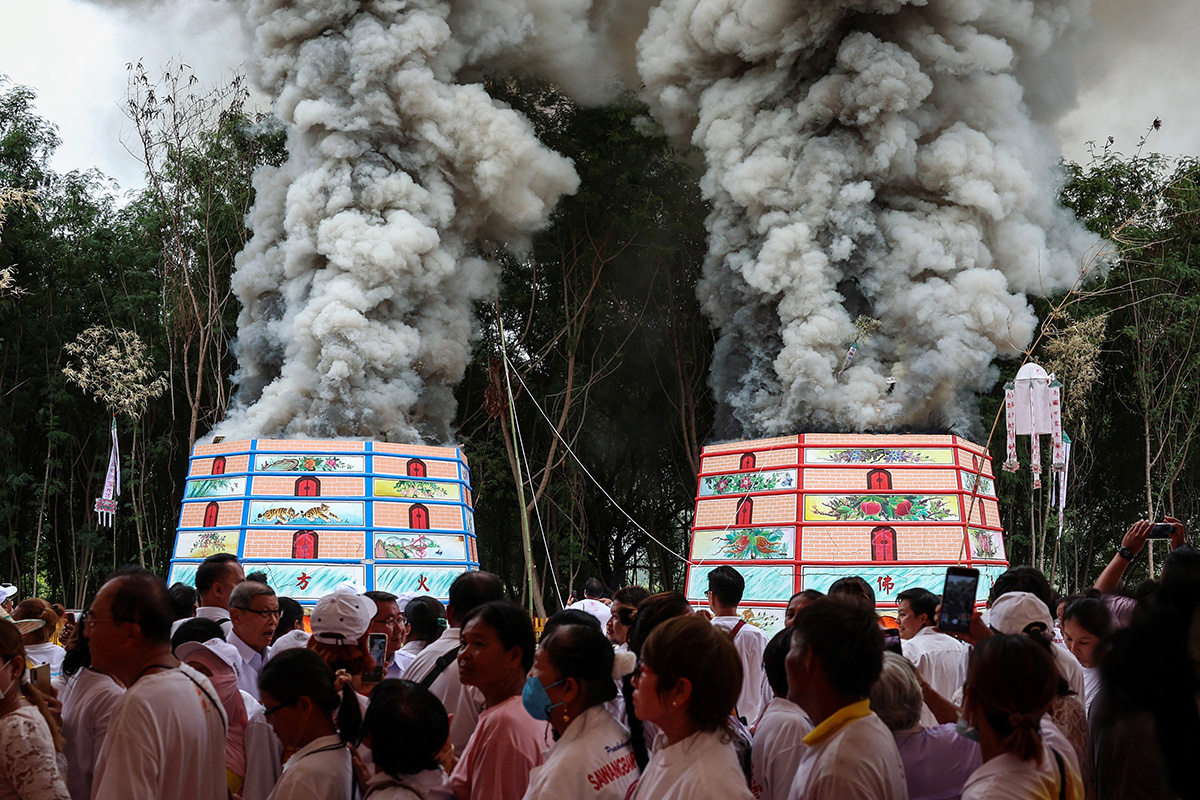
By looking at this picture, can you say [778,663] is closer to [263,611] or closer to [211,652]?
[211,652]

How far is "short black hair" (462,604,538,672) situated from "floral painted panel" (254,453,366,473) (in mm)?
10485

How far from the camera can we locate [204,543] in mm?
13898

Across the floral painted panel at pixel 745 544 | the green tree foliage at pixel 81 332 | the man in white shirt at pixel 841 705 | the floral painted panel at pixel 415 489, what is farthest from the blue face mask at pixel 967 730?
the green tree foliage at pixel 81 332

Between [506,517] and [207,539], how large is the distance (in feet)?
26.0

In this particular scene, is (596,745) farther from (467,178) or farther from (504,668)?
(467,178)

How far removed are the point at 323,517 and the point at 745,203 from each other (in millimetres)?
7204

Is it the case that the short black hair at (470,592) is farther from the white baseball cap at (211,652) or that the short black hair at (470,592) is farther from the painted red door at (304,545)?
the painted red door at (304,545)

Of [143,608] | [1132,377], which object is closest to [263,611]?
[143,608]

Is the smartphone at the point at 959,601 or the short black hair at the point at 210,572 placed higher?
the short black hair at the point at 210,572

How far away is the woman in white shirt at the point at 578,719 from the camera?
3057mm

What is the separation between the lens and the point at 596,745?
10.3ft

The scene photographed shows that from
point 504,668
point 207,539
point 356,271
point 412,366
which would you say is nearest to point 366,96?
point 356,271

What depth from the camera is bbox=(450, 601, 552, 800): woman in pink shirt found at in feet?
11.3

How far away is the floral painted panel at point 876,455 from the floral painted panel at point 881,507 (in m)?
0.44
